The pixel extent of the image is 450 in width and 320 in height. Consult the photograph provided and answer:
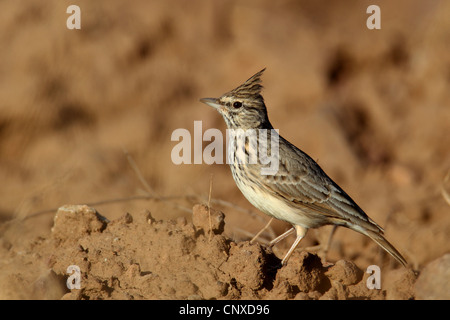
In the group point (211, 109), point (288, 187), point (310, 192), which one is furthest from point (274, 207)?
point (211, 109)

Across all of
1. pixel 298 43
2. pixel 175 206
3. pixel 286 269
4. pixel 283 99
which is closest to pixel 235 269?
pixel 286 269

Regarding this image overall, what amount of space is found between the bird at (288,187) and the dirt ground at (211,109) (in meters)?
1.23

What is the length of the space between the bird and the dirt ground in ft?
4.05

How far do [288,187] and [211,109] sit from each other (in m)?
5.93

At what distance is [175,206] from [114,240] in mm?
1862

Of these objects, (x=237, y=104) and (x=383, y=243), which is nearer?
(x=383, y=243)

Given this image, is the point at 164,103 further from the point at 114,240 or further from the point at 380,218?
the point at 114,240

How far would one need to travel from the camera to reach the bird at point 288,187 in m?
5.36

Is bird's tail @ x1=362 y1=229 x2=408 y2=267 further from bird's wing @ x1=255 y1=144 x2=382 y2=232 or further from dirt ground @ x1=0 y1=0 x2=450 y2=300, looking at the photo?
dirt ground @ x1=0 y1=0 x2=450 y2=300

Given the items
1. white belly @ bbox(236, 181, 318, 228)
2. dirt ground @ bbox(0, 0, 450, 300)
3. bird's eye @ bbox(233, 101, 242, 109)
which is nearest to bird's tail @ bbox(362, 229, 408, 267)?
white belly @ bbox(236, 181, 318, 228)

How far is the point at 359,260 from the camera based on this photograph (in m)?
7.98

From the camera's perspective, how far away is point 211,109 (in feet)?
36.9

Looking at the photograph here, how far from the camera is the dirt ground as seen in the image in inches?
370

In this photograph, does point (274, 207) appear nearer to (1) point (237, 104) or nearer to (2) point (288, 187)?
(2) point (288, 187)
